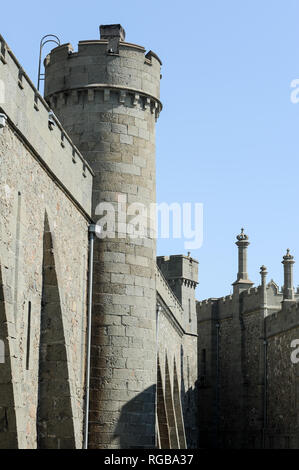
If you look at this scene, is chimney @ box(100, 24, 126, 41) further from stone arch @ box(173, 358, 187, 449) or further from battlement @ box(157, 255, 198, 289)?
battlement @ box(157, 255, 198, 289)

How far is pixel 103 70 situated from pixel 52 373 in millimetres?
6273

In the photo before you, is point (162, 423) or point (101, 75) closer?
point (101, 75)

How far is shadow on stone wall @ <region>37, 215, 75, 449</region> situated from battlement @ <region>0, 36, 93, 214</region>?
132cm

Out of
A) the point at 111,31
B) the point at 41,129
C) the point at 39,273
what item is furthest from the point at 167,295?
the point at 41,129

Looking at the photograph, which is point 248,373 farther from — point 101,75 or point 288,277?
point 101,75

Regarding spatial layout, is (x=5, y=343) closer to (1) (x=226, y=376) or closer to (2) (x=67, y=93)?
(2) (x=67, y=93)

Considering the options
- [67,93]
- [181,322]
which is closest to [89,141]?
[67,93]

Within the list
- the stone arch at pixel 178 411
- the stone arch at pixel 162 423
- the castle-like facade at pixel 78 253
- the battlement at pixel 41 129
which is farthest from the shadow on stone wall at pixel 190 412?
the battlement at pixel 41 129

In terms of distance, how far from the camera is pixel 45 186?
14383mm

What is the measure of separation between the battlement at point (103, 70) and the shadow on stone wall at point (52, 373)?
444 centimetres

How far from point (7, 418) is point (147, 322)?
5.91 m

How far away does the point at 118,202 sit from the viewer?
17.5 m

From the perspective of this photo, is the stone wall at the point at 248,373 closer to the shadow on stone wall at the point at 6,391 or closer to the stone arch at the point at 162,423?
the stone arch at the point at 162,423
